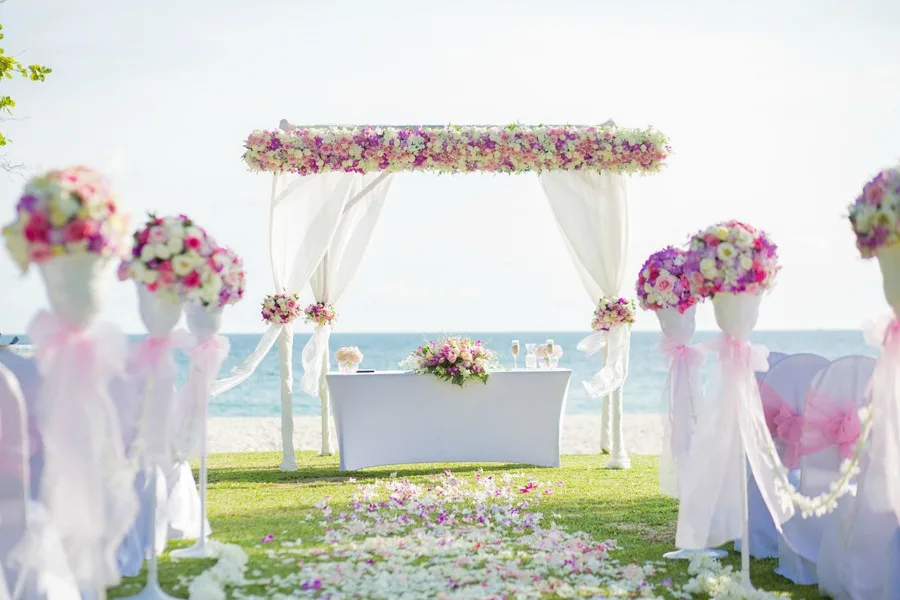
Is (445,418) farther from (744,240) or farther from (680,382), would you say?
(744,240)

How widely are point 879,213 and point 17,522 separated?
3.69 metres

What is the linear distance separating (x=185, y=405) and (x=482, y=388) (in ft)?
13.0

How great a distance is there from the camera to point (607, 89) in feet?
69.7

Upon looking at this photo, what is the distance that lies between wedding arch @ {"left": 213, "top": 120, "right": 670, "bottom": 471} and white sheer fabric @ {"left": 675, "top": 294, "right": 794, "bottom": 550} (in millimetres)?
4089

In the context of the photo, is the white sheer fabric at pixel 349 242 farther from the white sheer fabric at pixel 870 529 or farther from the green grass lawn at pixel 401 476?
the white sheer fabric at pixel 870 529

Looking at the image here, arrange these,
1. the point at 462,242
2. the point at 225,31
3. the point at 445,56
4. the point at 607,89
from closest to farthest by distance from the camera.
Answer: the point at 225,31 → the point at 445,56 → the point at 607,89 → the point at 462,242

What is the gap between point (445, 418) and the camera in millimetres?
8383

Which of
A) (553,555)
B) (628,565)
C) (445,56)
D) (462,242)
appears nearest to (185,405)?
(553,555)

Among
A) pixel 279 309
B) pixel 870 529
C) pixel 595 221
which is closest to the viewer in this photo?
pixel 870 529

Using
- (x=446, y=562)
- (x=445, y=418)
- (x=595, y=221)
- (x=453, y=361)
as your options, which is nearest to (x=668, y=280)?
(x=446, y=562)

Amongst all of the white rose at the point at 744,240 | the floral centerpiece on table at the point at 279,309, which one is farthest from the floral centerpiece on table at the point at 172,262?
the floral centerpiece on table at the point at 279,309

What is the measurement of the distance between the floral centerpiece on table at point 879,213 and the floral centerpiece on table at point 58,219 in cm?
302

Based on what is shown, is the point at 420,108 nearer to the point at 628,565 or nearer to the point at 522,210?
the point at 522,210

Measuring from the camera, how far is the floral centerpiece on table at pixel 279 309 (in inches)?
336
